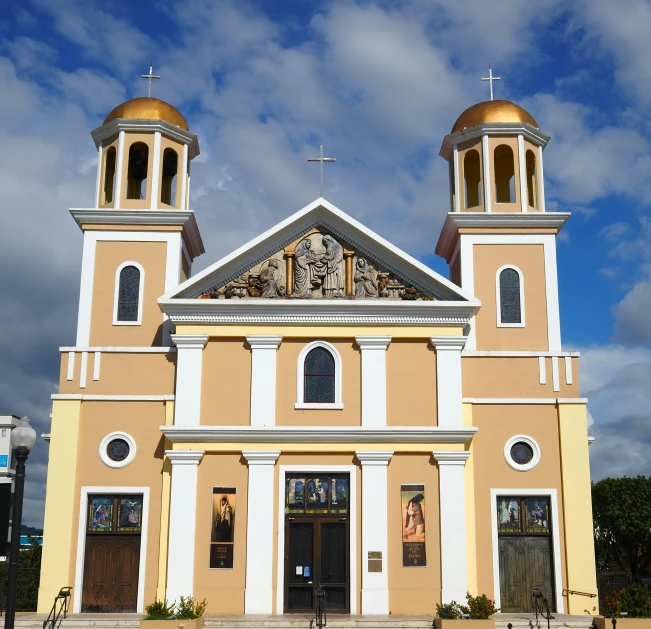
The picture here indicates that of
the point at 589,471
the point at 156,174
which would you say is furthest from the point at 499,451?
the point at 156,174

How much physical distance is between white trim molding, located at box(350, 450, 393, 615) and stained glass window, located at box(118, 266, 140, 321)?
26.4 feet

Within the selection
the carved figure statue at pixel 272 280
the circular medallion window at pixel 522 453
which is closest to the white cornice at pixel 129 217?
the carved figure statue at pixel 272 280

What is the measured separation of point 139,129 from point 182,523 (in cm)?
1206

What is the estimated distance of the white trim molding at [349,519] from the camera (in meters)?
23.7

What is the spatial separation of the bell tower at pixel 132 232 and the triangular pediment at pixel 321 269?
2.40 m

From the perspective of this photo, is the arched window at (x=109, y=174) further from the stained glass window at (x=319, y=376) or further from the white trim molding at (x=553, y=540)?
the white trim molding at (x=553, y=540)

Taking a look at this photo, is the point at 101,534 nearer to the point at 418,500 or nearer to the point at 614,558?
the point at 418,500

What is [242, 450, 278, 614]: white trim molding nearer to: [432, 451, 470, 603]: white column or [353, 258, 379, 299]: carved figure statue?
[432, 451, 470, 603]: white column

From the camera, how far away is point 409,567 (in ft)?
78.2

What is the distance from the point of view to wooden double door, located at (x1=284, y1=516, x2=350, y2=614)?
78.3 ft

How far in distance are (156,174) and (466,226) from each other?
9.61m

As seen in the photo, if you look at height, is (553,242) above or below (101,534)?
above

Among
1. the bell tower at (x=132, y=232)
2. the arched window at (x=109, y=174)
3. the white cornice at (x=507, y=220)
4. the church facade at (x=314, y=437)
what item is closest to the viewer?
the church facade at (x=314, y=437)

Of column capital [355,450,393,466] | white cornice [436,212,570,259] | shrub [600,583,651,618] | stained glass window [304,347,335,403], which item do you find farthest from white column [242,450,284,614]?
white cornice [436,212,570,259]
